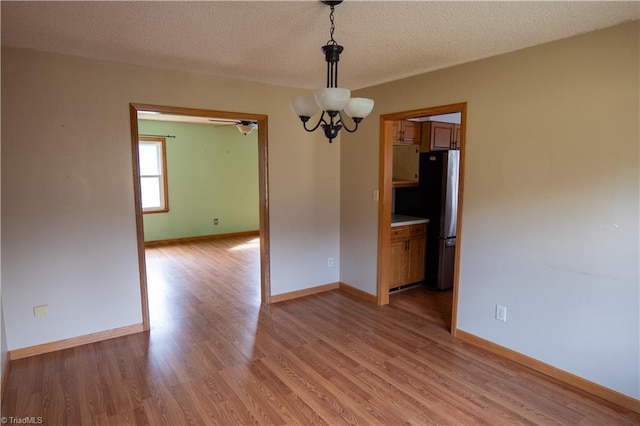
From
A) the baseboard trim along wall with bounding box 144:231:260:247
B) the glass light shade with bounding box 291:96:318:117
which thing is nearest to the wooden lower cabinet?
the glass light shade with bounding box 291:96:318:117

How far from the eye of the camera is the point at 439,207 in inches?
175

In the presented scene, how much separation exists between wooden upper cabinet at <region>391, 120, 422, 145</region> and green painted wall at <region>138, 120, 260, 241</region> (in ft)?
14.6

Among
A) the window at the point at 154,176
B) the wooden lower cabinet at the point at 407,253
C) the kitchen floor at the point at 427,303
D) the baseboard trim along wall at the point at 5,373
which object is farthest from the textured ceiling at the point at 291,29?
the window at the point at 154,176

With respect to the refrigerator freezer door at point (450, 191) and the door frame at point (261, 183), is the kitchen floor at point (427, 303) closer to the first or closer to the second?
the refrigerator freezer door at point (450, 191)

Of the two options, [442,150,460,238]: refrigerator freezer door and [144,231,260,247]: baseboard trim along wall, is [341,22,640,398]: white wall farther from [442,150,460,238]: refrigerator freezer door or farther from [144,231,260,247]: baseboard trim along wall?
[144,231,260,247]: baseboard trim along wall

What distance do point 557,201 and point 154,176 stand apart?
670 centimetres

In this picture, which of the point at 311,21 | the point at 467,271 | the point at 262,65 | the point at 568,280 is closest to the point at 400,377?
the point at 467,271

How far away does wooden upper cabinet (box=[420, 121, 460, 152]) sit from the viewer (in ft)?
15.0

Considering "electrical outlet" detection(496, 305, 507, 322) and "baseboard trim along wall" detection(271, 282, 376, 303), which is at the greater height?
"electrical outlet" detection(496, 305, 507, 322)

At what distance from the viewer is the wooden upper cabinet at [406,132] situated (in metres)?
4.31

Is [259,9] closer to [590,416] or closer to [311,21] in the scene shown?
[311,21]

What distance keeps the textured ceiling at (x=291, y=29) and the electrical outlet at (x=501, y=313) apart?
1963 mm

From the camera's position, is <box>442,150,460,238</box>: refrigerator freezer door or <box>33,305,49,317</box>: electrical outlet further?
<box>442,150,460,238</box>: refrigerator freezer door

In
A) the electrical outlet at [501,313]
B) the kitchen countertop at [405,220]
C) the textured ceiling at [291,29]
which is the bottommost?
the electrical outlet at [501,313]
